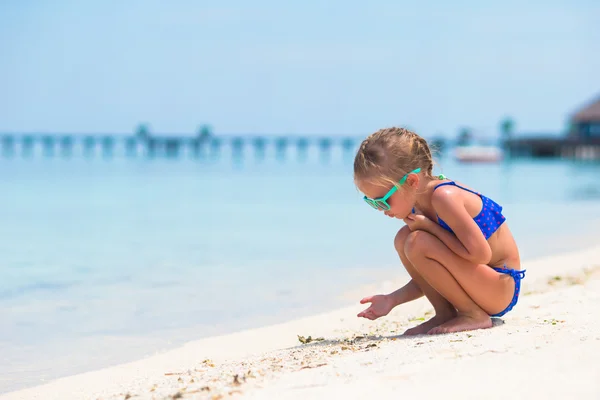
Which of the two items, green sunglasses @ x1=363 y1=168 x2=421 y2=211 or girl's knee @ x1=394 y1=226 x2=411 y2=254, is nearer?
green sunglasses @ x1=363 y1=168 x2=421 y2=211

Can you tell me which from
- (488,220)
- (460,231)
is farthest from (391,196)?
(488,220)

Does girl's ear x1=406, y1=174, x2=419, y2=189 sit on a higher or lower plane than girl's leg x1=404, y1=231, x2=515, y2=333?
higher

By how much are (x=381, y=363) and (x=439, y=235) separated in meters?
0.61

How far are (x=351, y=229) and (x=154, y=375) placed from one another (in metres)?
5.99

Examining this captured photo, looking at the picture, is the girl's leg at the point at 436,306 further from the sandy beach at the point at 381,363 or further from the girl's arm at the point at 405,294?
the sandy beach at the point at 381,363

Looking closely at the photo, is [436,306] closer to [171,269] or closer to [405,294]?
[405,294]

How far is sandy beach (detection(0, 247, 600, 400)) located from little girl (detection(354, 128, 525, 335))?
14cm

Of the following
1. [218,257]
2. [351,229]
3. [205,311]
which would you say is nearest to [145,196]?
[351,229]

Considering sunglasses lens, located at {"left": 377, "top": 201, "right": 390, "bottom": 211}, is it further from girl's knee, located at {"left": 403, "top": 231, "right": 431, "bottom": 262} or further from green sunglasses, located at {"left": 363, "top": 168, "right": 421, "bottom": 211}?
girl's knee, located at {"left": 403, "top": 231, "right": 431, "bottom": 262}

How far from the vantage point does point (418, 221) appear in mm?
2668

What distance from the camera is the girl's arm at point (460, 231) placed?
2.60m

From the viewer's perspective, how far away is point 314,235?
27.0 feet

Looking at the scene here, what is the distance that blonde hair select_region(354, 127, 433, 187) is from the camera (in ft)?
8.46

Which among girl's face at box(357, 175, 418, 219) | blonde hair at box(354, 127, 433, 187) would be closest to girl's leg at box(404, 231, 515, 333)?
girl's face at box(357, 175, 418, 219)
